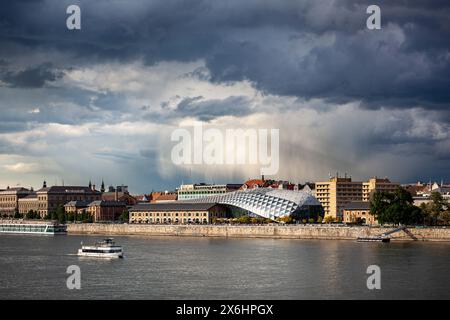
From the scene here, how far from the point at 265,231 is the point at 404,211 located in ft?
50.2

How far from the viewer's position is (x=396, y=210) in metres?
77.6

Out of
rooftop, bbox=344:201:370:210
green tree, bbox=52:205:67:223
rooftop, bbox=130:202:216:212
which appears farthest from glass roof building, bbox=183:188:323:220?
green tree, bbox=52:205:67:223

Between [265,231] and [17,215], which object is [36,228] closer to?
[265,231]

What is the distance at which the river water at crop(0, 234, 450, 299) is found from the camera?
35.4 metres

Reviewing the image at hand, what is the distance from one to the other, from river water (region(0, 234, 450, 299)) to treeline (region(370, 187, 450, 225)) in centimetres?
1546

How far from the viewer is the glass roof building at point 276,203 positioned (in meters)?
96.5

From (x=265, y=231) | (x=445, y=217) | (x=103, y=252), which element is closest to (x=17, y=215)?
(x=265, y=231)

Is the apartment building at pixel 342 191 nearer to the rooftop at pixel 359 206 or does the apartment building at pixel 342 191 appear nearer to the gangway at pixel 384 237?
the rooftop at pixel 359 206

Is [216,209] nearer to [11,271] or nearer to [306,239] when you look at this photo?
[306,239]

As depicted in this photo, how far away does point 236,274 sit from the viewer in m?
42.4

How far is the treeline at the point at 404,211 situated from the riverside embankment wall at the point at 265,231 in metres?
2.94
